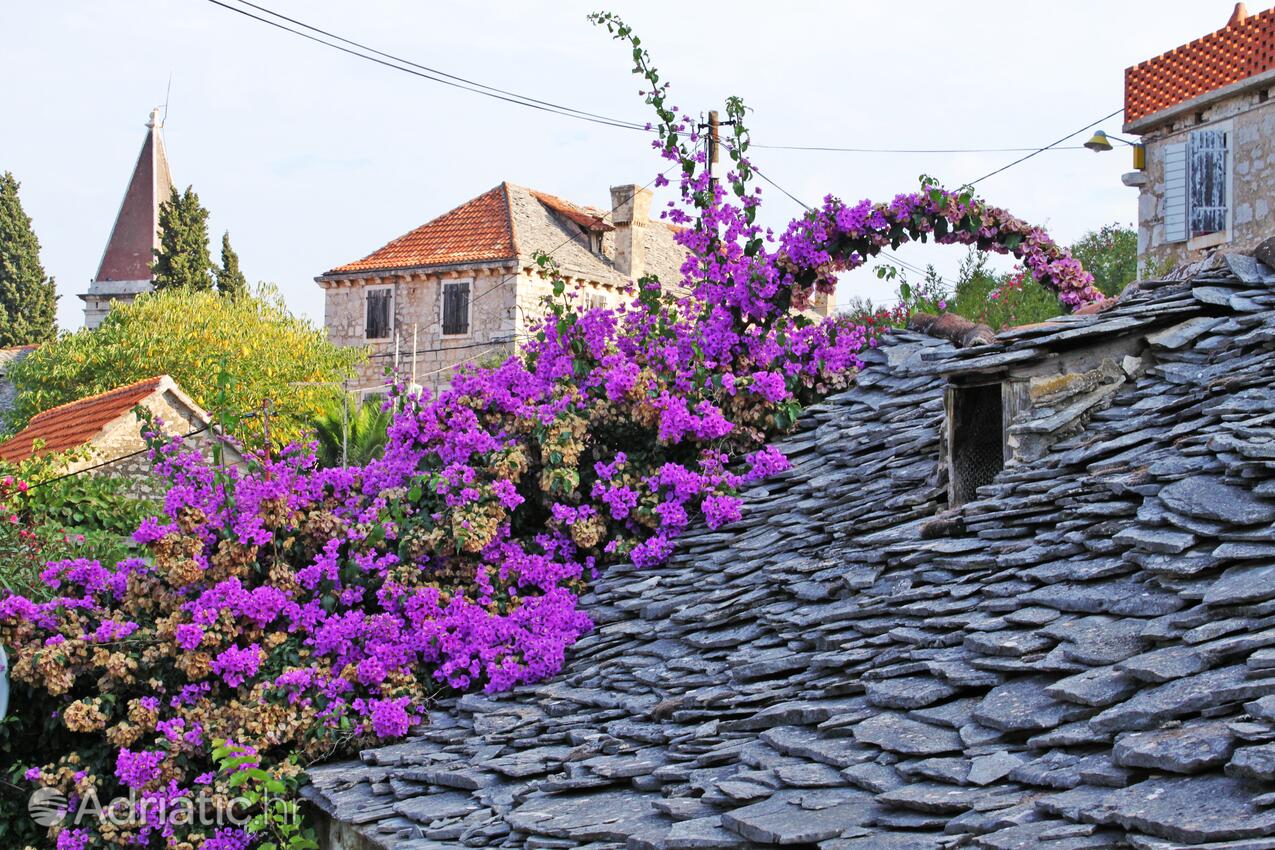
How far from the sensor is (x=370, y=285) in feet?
121

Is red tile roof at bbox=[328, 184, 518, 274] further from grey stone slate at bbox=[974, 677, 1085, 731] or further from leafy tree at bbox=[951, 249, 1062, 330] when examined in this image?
grey stone slate at bbox=[974, 677, 1085, 731]

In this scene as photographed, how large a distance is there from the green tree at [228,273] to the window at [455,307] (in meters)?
10.9

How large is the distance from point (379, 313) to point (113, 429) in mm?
18431

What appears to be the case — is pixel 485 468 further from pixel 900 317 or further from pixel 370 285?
pixel 370 285

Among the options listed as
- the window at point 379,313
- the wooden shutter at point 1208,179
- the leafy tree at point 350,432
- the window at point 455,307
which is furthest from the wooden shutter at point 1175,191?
the window at point 379,313

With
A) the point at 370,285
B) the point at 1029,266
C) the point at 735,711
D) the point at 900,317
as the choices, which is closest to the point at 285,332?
the point at 370,285

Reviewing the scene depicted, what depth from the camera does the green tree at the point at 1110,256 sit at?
2289 centimetres

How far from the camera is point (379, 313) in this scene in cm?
3684

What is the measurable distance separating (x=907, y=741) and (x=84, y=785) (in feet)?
16.7

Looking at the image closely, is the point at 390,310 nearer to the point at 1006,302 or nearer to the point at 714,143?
the point at 714,143

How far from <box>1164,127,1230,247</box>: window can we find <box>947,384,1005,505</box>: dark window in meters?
10.5

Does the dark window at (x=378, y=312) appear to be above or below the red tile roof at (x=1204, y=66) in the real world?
below

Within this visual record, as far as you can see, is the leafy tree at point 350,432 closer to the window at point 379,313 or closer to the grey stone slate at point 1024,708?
the window at point 379,313

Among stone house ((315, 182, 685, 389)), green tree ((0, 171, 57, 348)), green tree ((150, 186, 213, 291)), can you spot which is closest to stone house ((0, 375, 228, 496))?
stone house ((315, 182, 685, 389))
